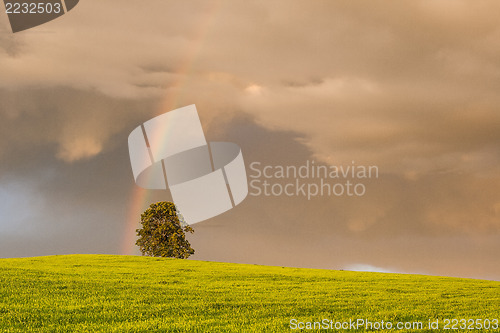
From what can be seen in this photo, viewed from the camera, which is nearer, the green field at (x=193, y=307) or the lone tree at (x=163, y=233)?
the green field at (x=193, y=307)

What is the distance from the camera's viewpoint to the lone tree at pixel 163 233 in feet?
246

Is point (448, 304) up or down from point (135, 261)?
down

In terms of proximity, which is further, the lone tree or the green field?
the lone tree

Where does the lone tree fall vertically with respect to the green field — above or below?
above

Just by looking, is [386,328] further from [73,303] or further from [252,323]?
[73,303]

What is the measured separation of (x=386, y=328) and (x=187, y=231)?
63261 mm

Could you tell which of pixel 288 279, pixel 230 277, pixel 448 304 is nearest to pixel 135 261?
pixel 230 277

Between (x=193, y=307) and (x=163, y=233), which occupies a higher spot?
(x=163, y=233)

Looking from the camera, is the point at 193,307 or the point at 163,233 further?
the point at 163,233

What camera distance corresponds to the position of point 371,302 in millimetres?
23766

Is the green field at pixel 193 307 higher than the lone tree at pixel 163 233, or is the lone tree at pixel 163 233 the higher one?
the lone tree at pixel 163 233

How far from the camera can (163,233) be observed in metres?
75.1

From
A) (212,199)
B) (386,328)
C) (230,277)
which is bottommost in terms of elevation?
(386,328)

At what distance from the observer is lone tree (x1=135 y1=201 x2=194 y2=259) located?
7506 cm
